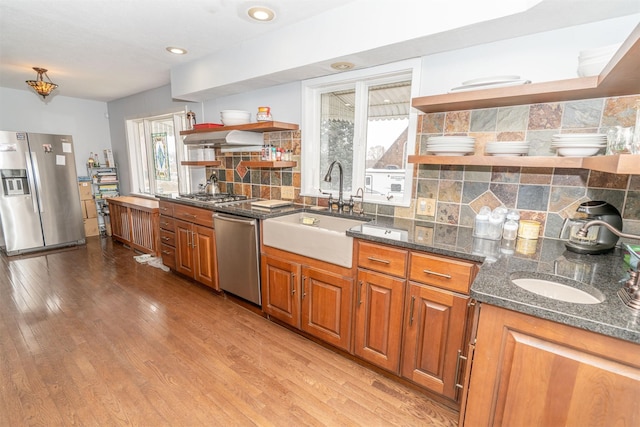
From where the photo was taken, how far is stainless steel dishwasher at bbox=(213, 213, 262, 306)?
2445 mm

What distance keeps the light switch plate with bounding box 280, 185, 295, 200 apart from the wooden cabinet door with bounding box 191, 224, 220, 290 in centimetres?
77

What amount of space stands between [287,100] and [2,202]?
4.23 meters

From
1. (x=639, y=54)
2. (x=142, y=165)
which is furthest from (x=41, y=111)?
(x=639, y=54)

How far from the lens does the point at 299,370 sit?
75.5 inches

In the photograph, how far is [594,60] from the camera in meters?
1.35

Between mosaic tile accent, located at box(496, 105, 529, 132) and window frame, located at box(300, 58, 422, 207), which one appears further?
window frame, located at box(300, 58, 422, 207)

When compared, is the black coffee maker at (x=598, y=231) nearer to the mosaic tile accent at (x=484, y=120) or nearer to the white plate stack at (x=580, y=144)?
the white plate stack at (x=580, y=144)

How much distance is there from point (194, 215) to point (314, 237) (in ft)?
5.09

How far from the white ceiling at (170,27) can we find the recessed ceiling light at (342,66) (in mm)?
131

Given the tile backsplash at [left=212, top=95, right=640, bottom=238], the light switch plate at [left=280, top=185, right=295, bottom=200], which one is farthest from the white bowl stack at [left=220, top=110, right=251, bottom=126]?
the tile backsplash at [left=212, top=95, right=640, bottom=238]

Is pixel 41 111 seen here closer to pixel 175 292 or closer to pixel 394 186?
pixel 175 292

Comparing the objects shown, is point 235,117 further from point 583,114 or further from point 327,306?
point 583,114

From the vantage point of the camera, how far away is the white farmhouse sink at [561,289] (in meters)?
1.09

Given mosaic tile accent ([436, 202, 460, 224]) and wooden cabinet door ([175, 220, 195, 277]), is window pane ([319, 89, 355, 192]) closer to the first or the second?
mosaic tile accent ([436, 202, 460, 224])
